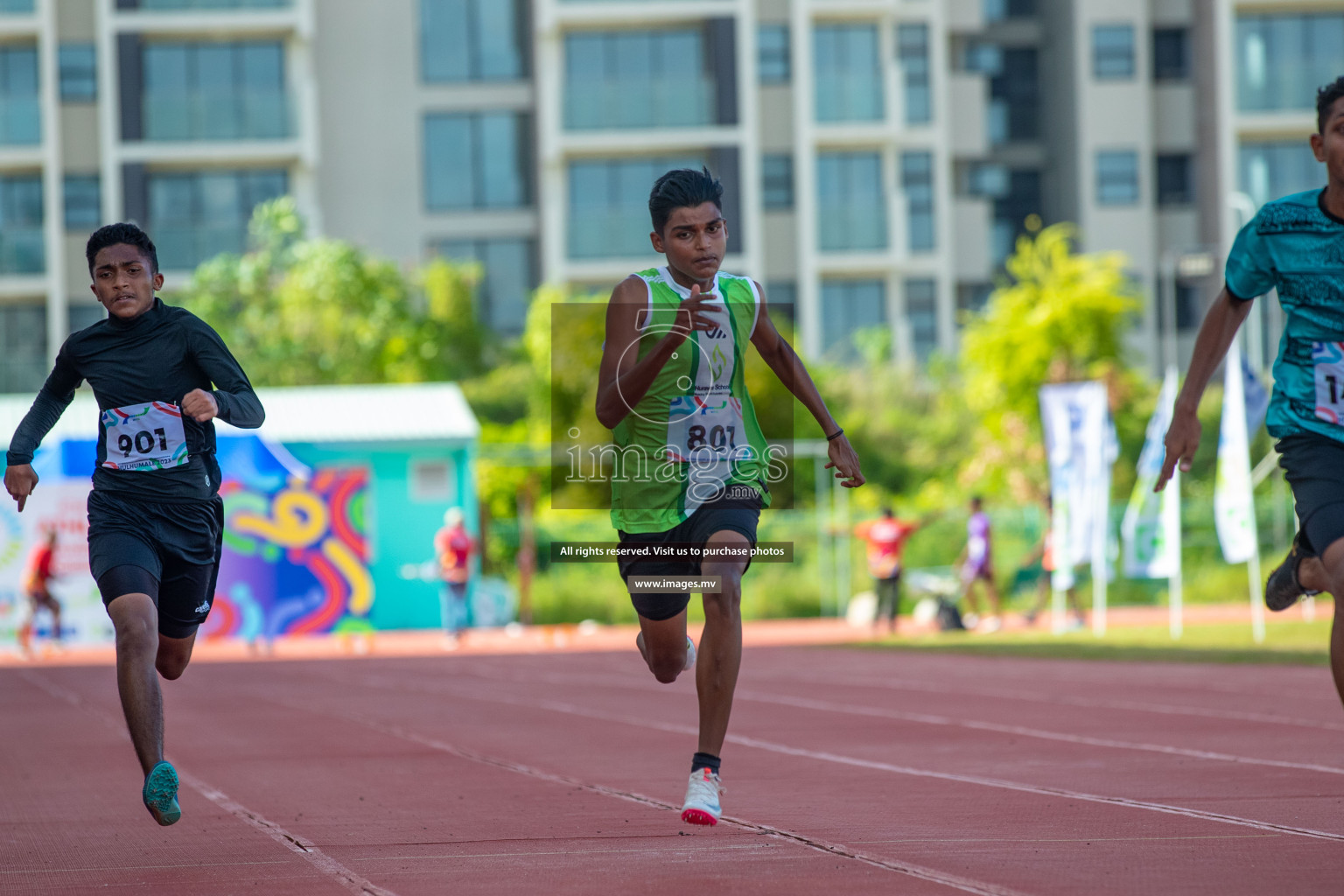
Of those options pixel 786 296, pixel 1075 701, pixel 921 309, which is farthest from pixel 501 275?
pixel 1075 701

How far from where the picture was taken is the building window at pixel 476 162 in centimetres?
4644

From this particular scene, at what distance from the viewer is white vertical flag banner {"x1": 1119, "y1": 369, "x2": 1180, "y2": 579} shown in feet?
63.3

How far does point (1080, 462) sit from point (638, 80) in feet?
85.0

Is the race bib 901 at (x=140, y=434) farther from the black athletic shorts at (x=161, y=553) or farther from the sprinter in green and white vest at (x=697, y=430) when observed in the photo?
the sprinter in green and white vest at (x=697, y=430)

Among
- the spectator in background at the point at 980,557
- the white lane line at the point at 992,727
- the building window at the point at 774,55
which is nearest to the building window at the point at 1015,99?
the building window at the point at 774,55

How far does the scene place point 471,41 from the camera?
46.6m

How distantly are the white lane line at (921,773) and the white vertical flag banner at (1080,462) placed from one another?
9053 mm

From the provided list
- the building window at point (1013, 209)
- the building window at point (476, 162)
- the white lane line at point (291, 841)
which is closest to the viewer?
the white lane line at point (291, 841)

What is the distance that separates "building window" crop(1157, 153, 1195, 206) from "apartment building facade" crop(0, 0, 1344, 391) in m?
0.10

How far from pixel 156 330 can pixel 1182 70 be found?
46.1 meters

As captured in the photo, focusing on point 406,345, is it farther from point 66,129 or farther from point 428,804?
point 428,804

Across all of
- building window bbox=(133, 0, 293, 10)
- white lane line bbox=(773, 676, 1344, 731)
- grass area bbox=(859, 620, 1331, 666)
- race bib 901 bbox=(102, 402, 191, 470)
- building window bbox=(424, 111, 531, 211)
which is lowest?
grass area bbox=(859, 620, 1331, 666)

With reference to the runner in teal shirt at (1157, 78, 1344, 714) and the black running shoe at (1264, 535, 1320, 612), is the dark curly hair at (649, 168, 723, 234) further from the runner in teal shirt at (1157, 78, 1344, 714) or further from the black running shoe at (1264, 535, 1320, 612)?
the black running shoe at (1264, 535, 1320, 612)

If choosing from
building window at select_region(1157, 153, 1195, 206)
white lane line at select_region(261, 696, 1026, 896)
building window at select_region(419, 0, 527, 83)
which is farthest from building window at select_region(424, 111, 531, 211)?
white lane line at select_region(261, 696, 1026, 896)
